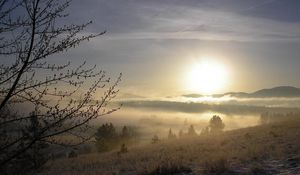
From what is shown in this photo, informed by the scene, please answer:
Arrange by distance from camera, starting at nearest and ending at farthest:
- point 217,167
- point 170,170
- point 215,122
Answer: point 217,167 → point 170,170 → point 215,122

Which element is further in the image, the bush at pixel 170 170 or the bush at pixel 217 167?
the bush at pixel 170 170

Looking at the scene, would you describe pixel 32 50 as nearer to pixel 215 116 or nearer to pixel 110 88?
pixel 110 88

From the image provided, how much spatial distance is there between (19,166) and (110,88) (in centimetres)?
170

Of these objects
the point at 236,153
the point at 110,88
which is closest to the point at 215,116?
the point at 236,153

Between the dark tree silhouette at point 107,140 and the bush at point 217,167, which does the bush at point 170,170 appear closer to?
the bush at point 217,167

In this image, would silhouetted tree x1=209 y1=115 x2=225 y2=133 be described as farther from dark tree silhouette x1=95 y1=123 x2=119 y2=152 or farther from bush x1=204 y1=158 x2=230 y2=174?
bush x1=204 y1=158 x2=230 y2=174

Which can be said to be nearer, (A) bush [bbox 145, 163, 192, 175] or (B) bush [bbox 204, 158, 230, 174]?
(B) bush [bbox 204, 158, 230, 174]

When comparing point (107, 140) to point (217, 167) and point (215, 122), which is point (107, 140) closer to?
point (217, 167)

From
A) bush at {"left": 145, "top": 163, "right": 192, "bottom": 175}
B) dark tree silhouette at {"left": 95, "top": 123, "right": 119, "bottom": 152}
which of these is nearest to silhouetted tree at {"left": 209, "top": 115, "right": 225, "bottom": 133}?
dark tree silhouette at {"left": 95, "top": 123, "right": 119, "bottom": 152}

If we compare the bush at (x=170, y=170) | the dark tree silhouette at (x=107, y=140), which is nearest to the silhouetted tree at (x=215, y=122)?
the dark tree silhouette at (x=107, y=140)

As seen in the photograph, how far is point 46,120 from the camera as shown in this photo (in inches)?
239

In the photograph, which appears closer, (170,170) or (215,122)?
(170,170)

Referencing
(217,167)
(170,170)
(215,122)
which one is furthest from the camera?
(215,122)

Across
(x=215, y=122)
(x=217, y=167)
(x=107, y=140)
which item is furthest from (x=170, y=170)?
(x=215, y=122)
